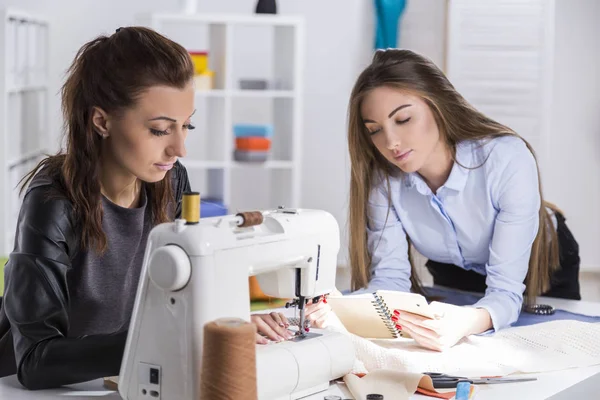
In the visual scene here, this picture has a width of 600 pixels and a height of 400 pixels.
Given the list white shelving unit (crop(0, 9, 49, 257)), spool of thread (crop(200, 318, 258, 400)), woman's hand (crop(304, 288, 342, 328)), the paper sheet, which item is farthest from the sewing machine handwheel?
white shelving unit (crop(0, 9, 49, 257))

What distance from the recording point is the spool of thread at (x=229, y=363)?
1306 mm

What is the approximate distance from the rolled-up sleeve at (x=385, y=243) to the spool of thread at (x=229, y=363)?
3.88 ft

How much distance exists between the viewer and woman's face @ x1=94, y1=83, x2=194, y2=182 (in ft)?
5.65

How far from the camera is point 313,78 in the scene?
6203mm

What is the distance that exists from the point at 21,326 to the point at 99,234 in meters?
0.24

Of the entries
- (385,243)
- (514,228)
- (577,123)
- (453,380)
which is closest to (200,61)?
(577,123)

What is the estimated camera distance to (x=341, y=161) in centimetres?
625

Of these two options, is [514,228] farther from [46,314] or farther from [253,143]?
[253,143]

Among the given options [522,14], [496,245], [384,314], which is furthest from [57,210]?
[522,14]

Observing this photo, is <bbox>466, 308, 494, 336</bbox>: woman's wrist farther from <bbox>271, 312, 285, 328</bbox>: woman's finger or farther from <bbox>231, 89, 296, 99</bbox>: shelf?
<bbox>231, 89, 296, 99</bbox>: shelf

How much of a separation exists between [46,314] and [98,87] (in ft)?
1.51

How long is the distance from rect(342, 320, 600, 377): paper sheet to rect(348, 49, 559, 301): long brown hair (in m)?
0.44

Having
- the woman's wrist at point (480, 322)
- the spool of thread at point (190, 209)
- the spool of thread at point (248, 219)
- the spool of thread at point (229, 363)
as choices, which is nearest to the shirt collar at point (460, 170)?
the woman's wrist at point (480, 322)

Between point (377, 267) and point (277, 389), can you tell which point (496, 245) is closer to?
point (377, 267)
